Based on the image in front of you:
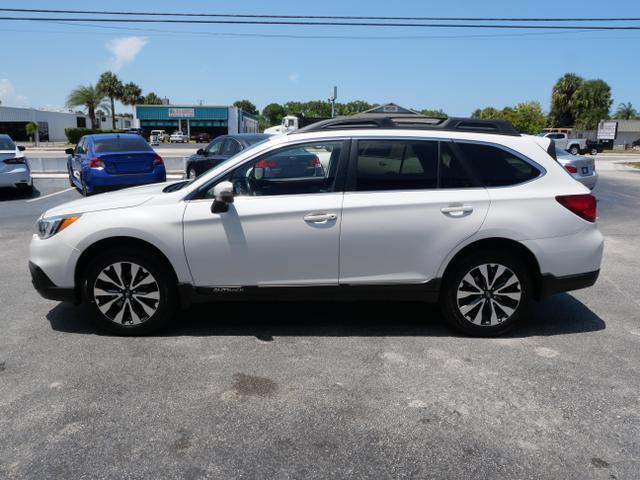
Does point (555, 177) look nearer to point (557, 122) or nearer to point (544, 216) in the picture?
point (544, 216)

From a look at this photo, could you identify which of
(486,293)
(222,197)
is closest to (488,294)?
(486,293)

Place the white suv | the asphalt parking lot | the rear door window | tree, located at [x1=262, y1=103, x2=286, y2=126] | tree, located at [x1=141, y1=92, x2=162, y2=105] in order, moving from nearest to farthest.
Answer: the asphalt parking lot < the white suv < the rear door window < tree, located at [x1=141, y1=92, x2=162, y2=105] < tree, located at [x1=262, y1=103, x2=286, y2=126]

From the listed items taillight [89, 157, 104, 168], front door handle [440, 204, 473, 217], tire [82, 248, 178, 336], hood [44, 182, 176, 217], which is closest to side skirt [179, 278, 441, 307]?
tire [82, 248, 178, 336]

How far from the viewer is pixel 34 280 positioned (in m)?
4.82

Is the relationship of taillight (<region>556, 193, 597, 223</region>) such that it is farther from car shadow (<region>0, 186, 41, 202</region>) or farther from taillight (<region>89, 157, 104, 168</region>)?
car shadow (<region>0, 186, 41, 202</region>)

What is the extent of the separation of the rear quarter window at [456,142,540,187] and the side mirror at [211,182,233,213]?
1985mm

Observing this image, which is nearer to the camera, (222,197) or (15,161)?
(222,197)

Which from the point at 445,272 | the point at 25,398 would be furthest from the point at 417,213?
the point at 25,398

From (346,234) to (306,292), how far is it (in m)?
0.61

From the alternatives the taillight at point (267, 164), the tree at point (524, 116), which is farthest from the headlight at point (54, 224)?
the tree at point (524, 116)

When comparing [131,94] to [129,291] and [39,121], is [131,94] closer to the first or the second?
[39,121]

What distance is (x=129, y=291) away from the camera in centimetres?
473

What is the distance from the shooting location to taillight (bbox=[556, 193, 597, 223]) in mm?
4750

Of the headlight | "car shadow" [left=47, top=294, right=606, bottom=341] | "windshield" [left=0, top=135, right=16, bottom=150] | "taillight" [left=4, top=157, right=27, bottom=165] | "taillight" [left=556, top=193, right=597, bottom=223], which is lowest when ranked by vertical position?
"car shadow" [left=47, top=294, right=606, bottom=341]
